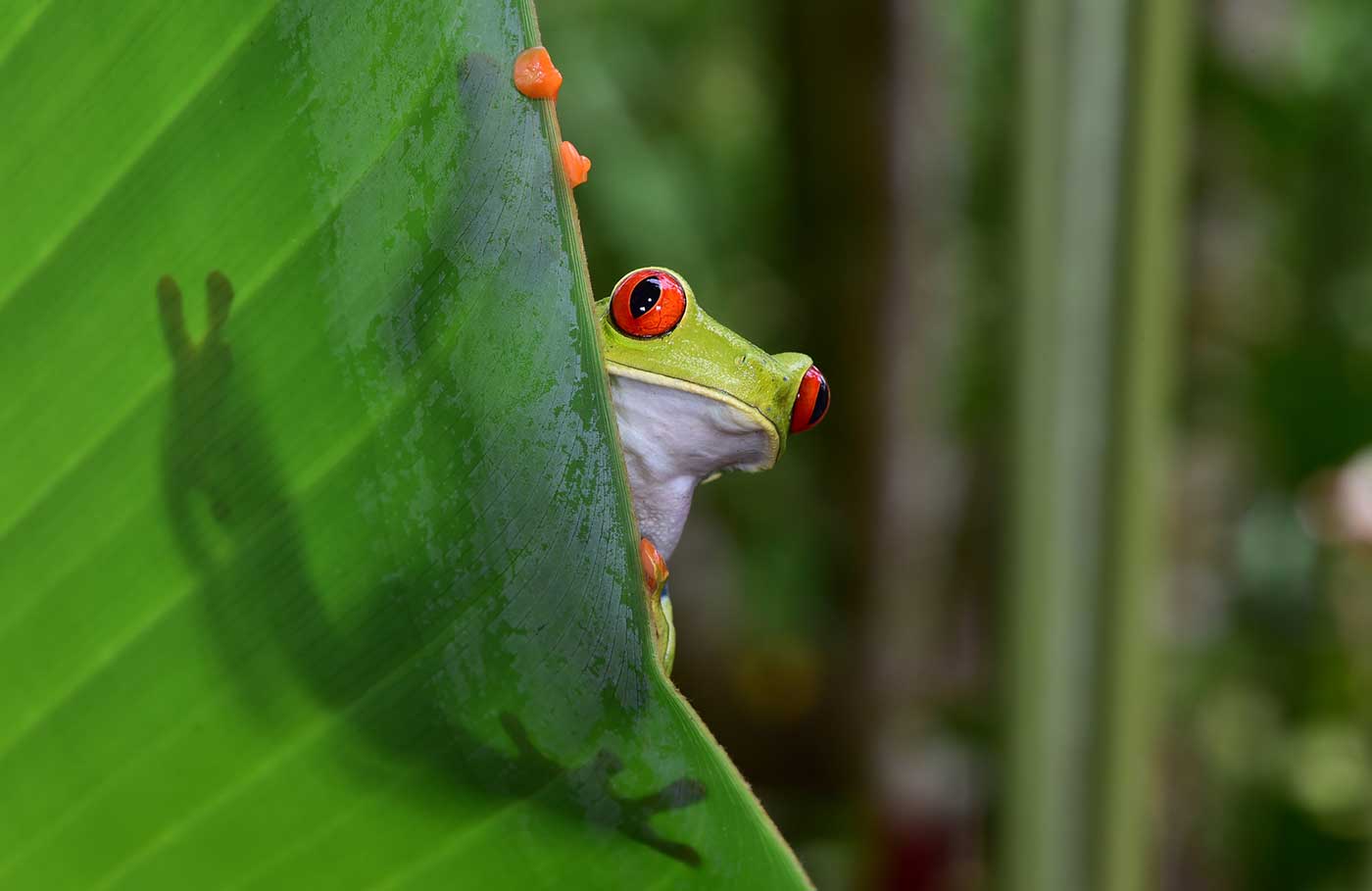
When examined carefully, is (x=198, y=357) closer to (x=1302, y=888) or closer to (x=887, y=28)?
(x=887, y=28)

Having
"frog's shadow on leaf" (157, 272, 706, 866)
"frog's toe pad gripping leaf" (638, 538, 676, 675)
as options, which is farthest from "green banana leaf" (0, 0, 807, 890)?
"frog's toe pad gripping leaf" (638, 538, 676, 675)

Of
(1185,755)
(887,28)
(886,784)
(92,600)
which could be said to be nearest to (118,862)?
(92,600)

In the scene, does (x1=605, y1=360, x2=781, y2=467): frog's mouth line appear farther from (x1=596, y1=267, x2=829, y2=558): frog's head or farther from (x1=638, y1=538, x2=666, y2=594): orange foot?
(x1=638, y1=538, x2=666, y2=594): orange foot

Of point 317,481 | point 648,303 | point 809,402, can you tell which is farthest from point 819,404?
point 317,481

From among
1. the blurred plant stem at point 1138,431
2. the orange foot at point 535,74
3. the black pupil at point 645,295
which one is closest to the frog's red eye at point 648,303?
the black pupil at point 645,295

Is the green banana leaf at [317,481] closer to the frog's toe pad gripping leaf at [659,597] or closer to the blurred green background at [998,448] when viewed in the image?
the frog's toe pad gripping leaf at [659,597]

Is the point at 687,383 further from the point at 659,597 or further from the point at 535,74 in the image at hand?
the point at 535,74
